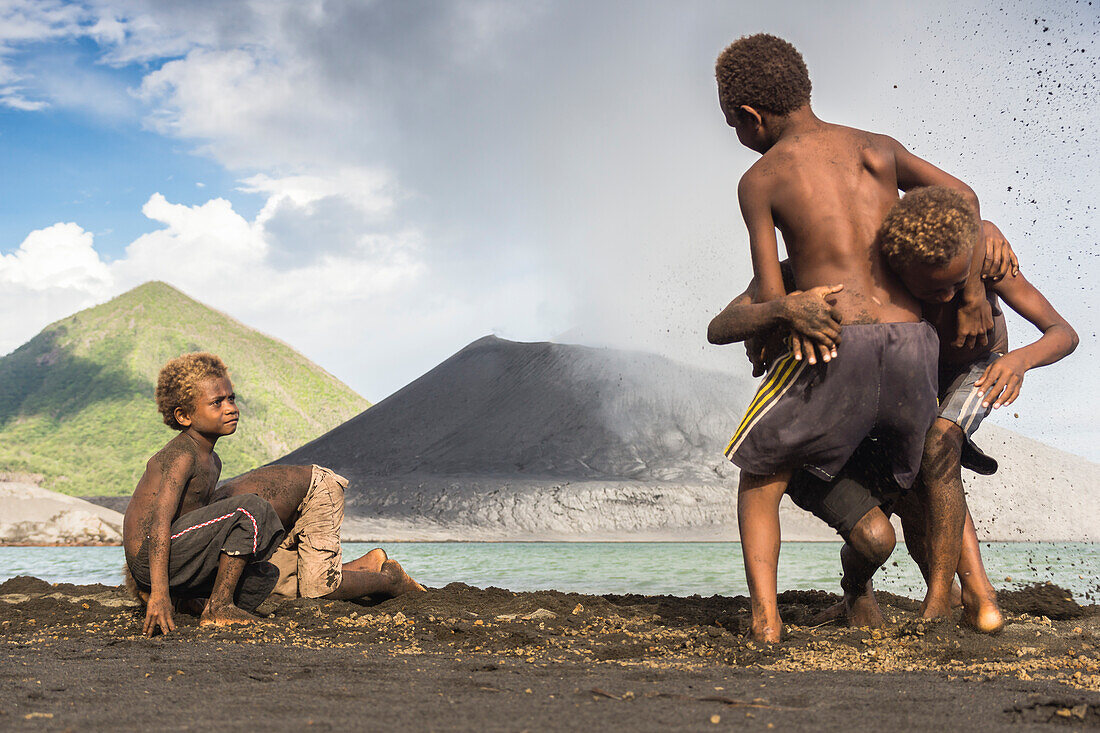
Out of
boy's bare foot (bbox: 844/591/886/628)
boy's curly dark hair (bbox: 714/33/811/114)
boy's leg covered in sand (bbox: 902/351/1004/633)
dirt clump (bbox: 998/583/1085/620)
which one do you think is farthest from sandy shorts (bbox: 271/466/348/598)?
dirt clump (bbox: 998/583/1085/620)

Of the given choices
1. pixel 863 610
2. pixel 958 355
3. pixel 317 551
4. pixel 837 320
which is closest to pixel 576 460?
pixel 317 551

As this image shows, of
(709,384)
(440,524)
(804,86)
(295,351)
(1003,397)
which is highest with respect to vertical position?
(295,351)

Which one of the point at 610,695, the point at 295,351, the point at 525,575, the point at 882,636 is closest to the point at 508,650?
the point at 610,695

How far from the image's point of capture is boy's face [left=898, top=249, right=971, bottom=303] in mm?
2975

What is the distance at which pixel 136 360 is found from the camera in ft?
271

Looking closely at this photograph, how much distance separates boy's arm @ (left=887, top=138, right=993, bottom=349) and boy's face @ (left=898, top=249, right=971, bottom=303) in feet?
0.33

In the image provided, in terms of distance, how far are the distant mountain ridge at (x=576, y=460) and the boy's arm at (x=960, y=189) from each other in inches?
1269

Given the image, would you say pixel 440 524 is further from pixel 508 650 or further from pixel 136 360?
pixel 136 360

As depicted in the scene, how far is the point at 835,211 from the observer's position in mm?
3092

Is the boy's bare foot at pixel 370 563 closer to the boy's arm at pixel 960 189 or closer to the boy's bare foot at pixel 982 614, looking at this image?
the boy's bare foot at pixel 982 614

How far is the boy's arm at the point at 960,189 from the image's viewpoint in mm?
3234

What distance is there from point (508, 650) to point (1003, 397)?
2.01 metres

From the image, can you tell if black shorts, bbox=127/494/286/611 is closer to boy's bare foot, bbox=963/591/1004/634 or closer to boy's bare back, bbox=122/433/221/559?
boy's bare back, bbox=122/433/221/559

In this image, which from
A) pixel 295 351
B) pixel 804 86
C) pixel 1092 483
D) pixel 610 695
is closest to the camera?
pixel 610 695
